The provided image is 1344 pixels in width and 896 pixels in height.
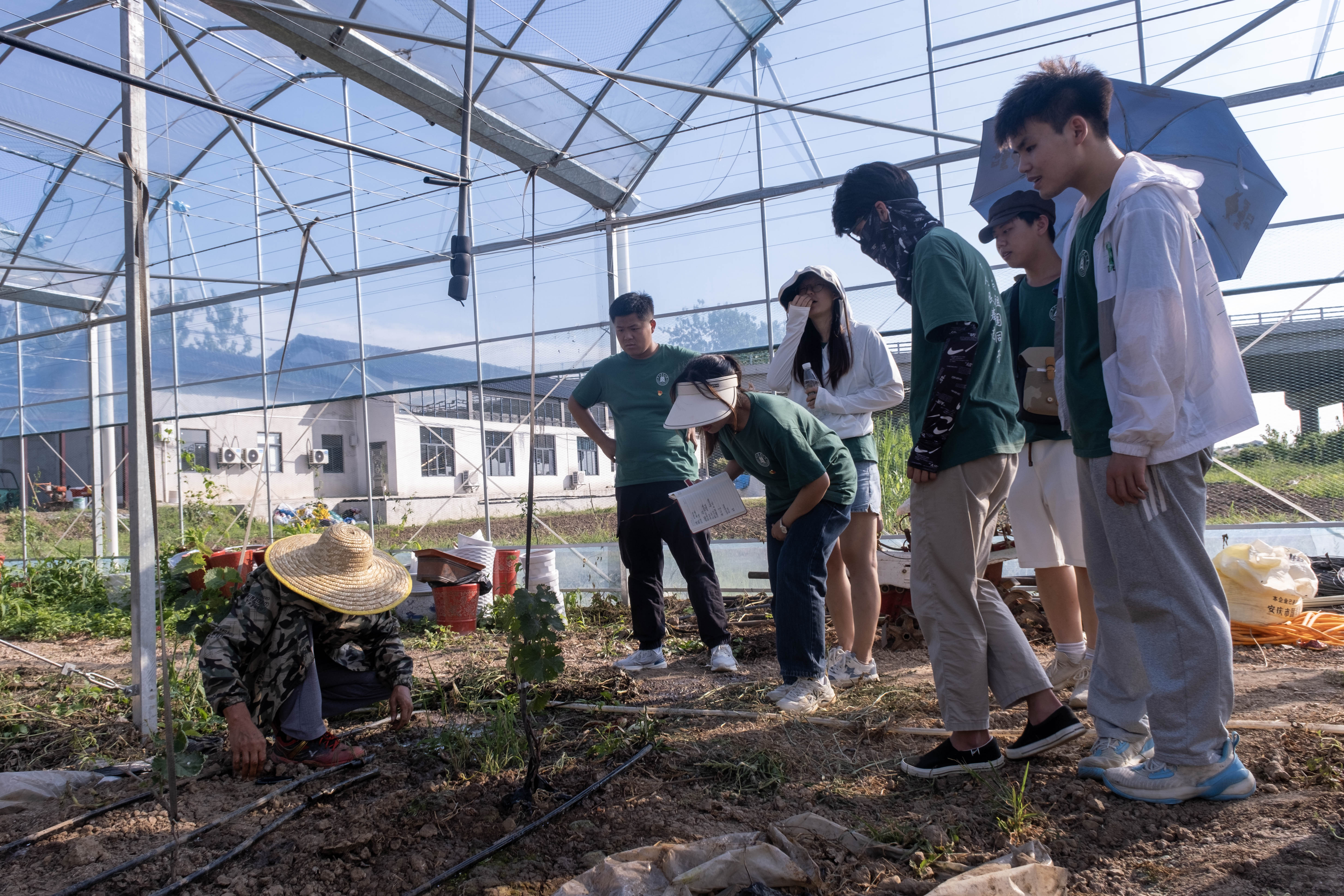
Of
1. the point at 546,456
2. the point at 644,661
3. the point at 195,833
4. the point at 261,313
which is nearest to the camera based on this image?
the point at 195,833

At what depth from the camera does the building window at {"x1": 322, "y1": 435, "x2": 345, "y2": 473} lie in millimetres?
24094

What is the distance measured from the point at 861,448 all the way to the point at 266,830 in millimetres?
2454

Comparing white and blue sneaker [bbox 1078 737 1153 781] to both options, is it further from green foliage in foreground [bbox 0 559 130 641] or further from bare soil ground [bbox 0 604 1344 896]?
green foliage in foreground [bbox 0 559 130 641]

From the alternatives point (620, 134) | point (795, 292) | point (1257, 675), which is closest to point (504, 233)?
point (620, 134)

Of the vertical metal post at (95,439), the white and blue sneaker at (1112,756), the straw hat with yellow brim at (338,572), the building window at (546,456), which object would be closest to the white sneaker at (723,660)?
the straw hat with yellow brim at (338,572)

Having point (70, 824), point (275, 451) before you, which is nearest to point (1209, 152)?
point (70, 824)

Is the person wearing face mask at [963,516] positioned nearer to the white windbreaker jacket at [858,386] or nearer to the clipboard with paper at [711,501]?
the clipboard with paper at [711,501]

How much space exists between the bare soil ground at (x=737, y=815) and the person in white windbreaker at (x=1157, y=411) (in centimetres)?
17

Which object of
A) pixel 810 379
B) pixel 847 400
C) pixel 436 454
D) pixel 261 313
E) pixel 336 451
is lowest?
pixel 847 400

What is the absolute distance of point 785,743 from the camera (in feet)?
8.19

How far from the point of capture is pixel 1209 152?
3750mm

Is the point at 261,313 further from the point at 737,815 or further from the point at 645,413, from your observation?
the point at 737,815

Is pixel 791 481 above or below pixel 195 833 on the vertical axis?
above

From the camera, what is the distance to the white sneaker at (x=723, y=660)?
3688mm
